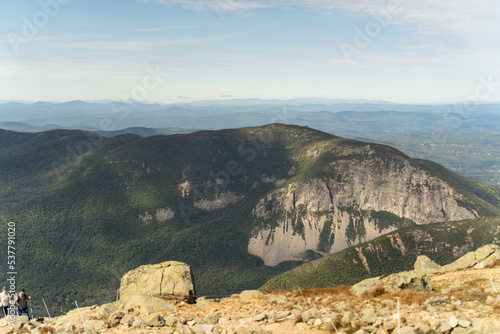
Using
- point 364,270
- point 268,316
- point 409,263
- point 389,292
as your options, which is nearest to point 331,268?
point 364,270

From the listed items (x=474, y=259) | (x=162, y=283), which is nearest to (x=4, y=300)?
(x=162, y=283)

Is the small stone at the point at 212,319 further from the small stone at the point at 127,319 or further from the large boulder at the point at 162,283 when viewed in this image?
the large boulder at the point at 162,283

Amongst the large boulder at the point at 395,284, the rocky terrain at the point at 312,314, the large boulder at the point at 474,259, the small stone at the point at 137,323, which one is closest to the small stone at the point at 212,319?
the rocky terrain at the point at 312,314

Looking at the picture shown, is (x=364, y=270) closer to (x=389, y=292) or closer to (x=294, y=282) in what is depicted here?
(x=294, y=282)

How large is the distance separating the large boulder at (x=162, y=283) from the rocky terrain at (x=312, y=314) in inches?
43.1

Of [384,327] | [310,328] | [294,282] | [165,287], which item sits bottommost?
[294,282]

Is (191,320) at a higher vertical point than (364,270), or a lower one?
higher

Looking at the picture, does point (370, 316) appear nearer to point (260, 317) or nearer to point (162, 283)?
point (260, 317)

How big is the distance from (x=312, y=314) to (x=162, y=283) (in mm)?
20372

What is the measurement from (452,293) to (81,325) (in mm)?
39143

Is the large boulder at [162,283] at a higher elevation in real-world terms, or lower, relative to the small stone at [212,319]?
lower

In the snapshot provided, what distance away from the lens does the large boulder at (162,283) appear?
37.7m

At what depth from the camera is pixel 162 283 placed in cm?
3919

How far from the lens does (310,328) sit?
1034 inches
